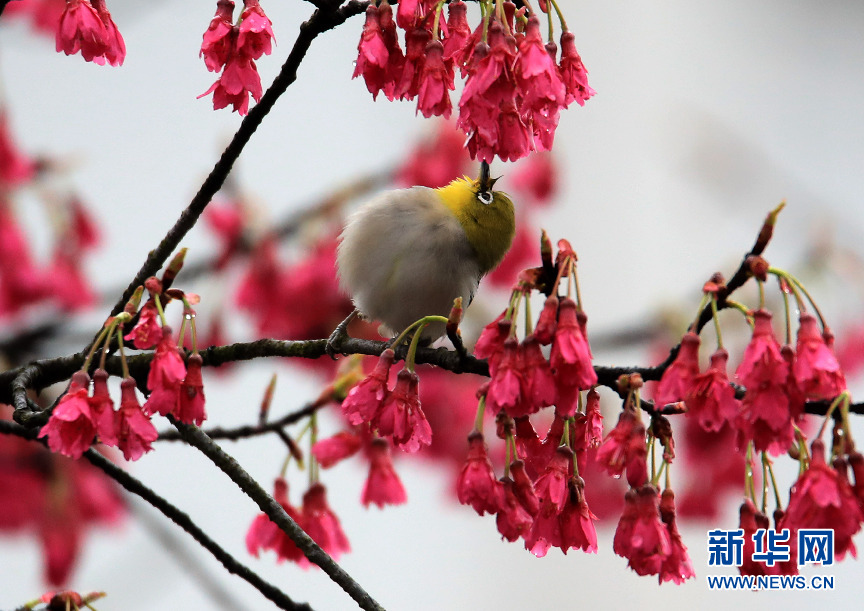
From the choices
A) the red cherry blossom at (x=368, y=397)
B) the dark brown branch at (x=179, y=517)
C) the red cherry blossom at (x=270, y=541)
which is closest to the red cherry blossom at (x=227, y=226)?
the red cherry blossom at (x=270, y=541)

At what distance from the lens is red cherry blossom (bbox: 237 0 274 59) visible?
0.73 m

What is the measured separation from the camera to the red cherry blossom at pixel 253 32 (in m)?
0.73

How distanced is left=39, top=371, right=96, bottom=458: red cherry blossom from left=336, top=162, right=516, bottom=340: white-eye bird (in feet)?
1.69

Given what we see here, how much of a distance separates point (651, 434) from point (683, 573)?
0.35 ft

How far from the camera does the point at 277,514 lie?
2.51ft

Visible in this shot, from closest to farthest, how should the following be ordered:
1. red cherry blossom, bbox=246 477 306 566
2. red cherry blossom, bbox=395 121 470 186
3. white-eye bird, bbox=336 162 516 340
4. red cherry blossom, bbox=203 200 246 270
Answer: red cherry blossom, bbox=246 477 306 566 → white-eye bird, bbox=336 162 516 340 → red cherry blossom, bbox=203 200 246 270 → red cherry blossom, bbox=395 121 470 186

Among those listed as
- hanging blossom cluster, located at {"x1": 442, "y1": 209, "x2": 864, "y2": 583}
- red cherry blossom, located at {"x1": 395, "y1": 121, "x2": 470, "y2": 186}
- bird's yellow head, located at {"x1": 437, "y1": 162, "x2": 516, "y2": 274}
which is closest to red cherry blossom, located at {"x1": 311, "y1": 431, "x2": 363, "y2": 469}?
bird's yellow head, located at {"x1": 437, "y1": 162, "x2": 516, "y2": 274}

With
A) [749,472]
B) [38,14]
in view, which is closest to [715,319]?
[749,472]

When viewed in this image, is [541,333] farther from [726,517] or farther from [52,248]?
[726,517]

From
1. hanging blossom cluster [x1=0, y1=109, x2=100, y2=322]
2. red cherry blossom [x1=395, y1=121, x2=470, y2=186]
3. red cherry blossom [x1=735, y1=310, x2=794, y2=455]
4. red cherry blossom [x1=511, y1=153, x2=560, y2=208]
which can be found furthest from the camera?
red cherry blossom [x1=511, y1=153, x2=560, y2=208]

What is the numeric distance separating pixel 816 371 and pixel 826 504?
8cm

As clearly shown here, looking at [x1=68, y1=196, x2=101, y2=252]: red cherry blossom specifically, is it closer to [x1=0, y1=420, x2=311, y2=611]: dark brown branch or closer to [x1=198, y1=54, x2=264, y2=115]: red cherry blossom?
[x1=0, y1=420, x2=311, y2=611]: dark brown branch

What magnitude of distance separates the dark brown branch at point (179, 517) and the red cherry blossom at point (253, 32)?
36 centimetres

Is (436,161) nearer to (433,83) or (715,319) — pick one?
(433,83)
